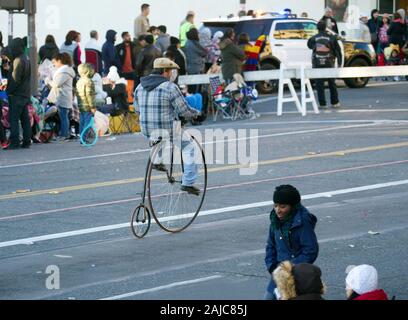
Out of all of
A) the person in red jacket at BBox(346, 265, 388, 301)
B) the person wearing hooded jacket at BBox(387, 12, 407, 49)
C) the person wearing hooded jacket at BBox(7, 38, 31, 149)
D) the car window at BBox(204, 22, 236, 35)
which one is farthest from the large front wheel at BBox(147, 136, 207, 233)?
the person wearing hooded jacket at BBox(387, 12, 407, 49)

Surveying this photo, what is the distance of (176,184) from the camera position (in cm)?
1391

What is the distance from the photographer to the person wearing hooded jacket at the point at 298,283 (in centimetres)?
764

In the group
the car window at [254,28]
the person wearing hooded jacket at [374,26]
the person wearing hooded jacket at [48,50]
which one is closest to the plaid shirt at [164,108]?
the person wearing hooded jacket at [48,50]

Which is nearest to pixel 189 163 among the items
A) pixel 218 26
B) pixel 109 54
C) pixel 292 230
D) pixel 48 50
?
pixel 292 230

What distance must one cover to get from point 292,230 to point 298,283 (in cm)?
133

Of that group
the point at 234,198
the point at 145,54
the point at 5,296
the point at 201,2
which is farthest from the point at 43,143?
the point at 201,2

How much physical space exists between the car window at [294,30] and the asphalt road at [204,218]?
32.0 ft

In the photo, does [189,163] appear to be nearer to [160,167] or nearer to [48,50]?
[160,167]

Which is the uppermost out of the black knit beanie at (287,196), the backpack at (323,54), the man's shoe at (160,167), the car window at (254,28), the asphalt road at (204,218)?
the car window at (254,28)

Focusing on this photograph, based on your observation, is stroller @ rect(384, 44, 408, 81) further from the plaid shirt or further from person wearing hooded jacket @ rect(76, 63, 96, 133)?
the plaid shirt

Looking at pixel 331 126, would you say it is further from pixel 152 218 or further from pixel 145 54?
pixel 152 218

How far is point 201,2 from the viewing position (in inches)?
1518

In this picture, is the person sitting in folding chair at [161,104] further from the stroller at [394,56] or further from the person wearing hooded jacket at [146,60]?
the stroller at [394,56]

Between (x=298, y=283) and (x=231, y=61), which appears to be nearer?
(x=298, y=283)
